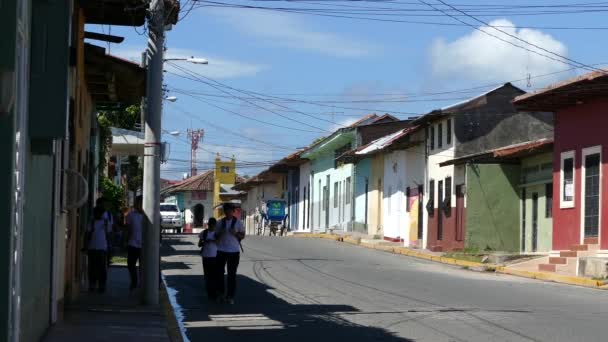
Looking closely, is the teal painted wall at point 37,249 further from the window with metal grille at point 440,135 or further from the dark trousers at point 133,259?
the window with metal grille at point 440,135

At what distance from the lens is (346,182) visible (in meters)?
58.5

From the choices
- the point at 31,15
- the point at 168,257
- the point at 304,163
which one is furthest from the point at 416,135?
the point at 31,15

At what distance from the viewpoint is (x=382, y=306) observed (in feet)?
54.0

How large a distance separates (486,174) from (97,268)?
22401mm

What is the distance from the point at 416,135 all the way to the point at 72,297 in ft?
101

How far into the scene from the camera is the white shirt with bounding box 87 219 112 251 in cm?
1694

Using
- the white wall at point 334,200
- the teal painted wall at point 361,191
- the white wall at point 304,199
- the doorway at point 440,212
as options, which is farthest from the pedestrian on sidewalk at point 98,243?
the white wall at point 304,199

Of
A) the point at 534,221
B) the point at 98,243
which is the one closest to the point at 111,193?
the point at 534,221

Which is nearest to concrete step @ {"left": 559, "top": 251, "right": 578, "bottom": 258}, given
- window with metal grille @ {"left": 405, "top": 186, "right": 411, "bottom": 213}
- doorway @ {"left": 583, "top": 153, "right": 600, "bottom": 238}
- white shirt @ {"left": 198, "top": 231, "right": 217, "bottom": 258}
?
doorway @ {"left": 583, "top": 153, "right": 600, "bottom": 238}

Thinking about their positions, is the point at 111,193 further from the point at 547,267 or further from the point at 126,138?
the point at 547,267

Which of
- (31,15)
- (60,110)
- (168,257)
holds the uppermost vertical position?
(31,15)

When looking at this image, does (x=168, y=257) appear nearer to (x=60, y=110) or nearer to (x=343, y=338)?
(x=343, y=338)

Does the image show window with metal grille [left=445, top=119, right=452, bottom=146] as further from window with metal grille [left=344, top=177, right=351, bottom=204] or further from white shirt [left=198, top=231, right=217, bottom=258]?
white shirt [left=198, top=231, right=217, bottom=258]

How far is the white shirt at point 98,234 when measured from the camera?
55.6 ft
